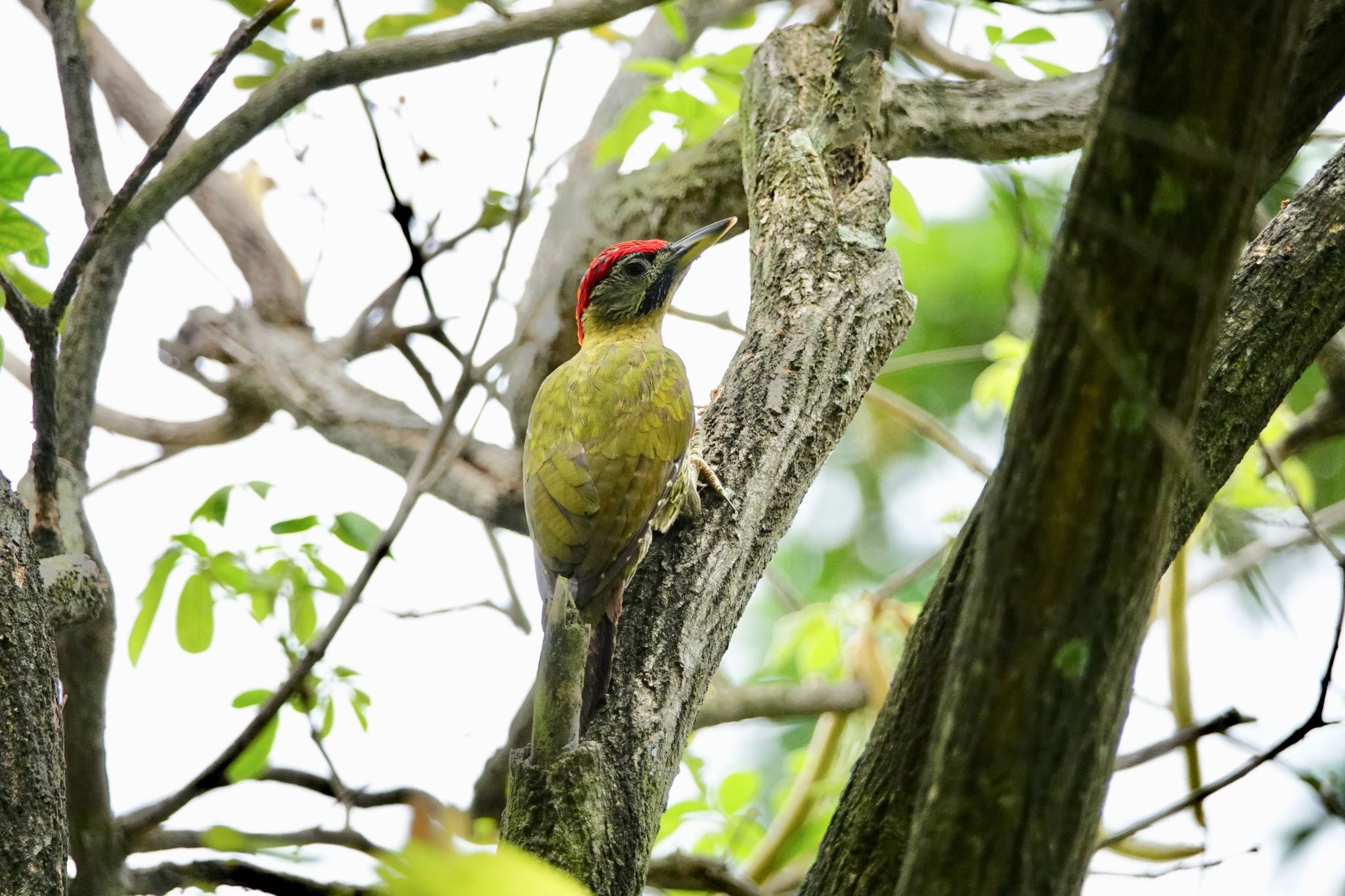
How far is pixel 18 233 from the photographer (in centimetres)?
219

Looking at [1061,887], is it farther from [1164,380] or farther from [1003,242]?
[1003,242]

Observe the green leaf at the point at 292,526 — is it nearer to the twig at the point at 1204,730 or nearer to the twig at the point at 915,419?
the twig at the point at 1204,730

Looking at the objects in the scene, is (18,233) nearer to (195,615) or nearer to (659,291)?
(195,615)

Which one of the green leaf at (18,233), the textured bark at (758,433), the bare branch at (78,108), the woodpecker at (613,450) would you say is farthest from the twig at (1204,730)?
the bare branch at (78,108)

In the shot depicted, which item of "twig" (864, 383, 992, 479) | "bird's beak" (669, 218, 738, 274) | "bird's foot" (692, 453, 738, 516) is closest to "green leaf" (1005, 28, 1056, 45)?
"bird's beak" (669, 218, 738, 274)

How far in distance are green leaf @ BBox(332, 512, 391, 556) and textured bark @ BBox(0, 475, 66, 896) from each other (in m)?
1.16

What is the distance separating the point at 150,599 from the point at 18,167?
4.70ft

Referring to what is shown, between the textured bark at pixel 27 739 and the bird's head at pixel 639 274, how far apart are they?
2.51 metres

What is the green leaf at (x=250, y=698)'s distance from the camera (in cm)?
323

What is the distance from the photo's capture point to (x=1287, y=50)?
3.63 ft

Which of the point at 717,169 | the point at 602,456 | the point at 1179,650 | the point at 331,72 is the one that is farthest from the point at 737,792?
the point at 331,72

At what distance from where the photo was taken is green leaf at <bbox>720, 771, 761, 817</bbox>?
166 inches

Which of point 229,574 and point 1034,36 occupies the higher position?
point 1034,36

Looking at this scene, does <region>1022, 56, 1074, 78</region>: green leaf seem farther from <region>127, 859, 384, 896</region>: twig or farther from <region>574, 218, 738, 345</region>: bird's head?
<region>127, 859, 384, 896</region>: twig
